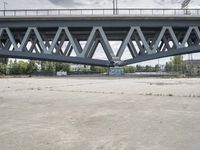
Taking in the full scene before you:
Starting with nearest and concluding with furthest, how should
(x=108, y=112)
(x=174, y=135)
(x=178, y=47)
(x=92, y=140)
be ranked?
(x=92, y=140) → (x=174, y=135) → (x=108, y=112) → (x=178, y=47)

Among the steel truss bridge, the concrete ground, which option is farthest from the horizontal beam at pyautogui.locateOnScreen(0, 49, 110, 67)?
the concrete ground

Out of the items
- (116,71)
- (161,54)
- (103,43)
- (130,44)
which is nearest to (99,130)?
(116,71)

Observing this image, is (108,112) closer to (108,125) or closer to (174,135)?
(108,125)

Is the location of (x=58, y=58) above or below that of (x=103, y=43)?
below

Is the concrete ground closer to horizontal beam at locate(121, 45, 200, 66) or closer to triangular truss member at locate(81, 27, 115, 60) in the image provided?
triangular truss member at locate(81, 27, 115, 60)

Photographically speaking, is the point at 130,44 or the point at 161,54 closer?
Answer: the point at 161,54

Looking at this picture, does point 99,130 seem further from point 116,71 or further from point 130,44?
point 130,44

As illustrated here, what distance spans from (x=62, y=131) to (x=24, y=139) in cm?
106

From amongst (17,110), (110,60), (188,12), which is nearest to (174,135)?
(17,110)

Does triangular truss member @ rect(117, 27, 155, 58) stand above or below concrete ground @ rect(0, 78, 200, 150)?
above

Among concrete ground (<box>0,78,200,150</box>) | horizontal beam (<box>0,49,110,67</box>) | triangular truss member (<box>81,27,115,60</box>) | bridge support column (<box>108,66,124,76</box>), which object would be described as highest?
triangular truss member (<box>81,27,115,60</box>)

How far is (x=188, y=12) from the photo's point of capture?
2047 inches

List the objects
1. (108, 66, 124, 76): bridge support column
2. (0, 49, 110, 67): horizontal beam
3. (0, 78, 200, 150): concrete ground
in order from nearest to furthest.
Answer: (0, 78, 200, 150): concrete ground
(0, 49, 110, 67): horizontal beam
(108, 66, 124, 76): bridge support column

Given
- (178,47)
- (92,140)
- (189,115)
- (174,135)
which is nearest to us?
(92,140)
